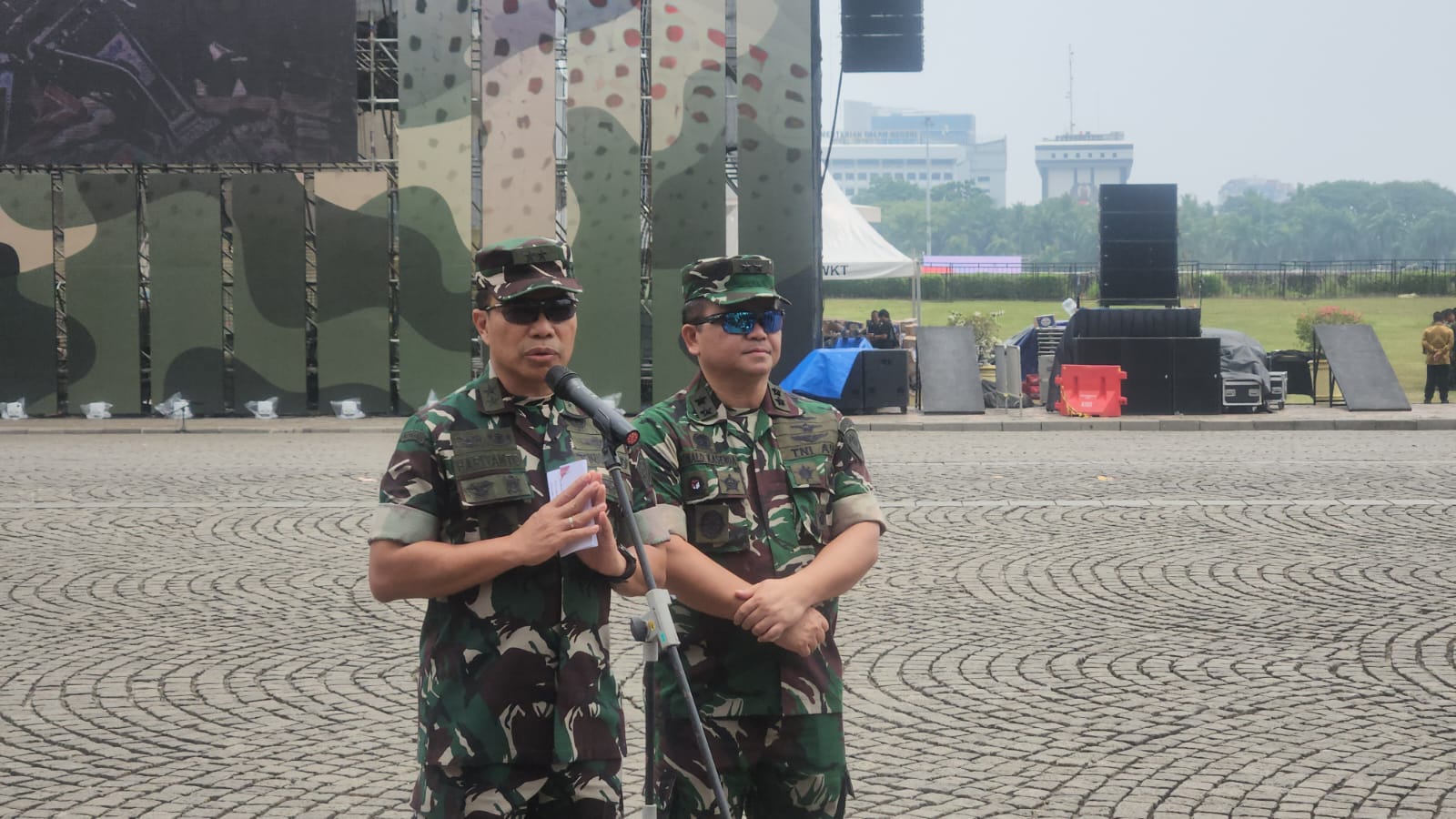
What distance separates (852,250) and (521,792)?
3030 centimetres

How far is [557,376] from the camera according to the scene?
3119mm

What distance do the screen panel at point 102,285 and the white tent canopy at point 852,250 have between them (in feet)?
42.7

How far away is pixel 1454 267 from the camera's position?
66.6 meters

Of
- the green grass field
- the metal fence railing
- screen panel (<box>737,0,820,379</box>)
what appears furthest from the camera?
the metal fence railing

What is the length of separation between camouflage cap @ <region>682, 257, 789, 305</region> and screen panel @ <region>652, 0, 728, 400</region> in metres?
21.5

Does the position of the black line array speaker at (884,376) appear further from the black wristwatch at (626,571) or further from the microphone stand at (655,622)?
the microphone stand at (655,622)

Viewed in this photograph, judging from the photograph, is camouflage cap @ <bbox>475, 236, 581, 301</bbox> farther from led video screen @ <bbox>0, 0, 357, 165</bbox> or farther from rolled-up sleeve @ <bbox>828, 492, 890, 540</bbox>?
led video screen @ <bbox>0, 0, 357, 165</bbox>

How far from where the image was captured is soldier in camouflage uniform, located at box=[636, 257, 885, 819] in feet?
11.4

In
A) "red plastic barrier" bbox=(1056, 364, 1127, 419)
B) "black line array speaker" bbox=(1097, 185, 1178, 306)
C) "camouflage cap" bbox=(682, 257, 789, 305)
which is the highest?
"black line array speaker" bbox=(1097, 185, 1178, 306)

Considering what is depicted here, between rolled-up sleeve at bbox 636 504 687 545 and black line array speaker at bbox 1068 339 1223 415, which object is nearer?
rolled-up sleeve at bbox 636 504 687 545

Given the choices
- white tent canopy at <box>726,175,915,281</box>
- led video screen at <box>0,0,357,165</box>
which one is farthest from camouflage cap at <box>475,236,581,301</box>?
white tent canopy at <box>726,175,915,281</box>

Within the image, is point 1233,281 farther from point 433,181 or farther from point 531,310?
point 531,310

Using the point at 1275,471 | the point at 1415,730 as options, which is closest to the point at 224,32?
the point at 1275,471

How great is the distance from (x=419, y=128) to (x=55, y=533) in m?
14.5
